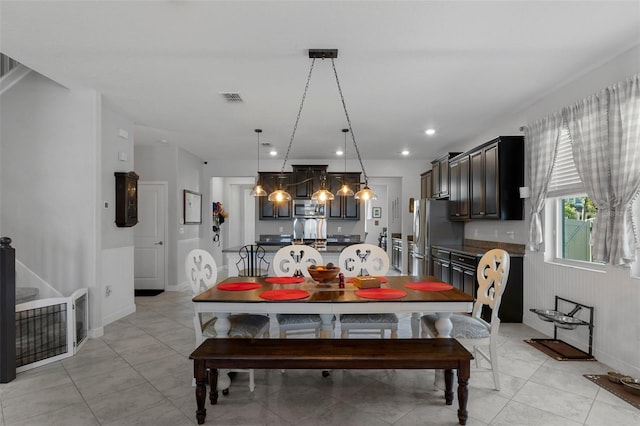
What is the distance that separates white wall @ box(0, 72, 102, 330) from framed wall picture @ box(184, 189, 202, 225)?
2.92m

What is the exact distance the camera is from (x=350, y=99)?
13.4 feet

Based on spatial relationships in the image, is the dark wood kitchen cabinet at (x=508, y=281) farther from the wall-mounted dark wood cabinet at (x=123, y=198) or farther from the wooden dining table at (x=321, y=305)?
the wall-mounted dark wood cabinet at (x=123, y=198)

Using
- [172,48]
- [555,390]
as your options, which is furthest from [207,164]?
[555,390]

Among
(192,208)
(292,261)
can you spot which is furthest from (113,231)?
(192,208)

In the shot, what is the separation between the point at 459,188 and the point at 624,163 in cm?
288

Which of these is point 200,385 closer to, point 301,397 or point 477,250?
point 301,397

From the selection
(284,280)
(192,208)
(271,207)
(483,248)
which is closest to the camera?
(284,280)

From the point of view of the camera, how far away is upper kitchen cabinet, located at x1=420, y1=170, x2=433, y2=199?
723cm

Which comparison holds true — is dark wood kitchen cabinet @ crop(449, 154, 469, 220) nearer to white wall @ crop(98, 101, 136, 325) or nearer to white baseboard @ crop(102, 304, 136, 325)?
white wall @ crop(98, 101, 136, 325)

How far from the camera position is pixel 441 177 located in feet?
21.5

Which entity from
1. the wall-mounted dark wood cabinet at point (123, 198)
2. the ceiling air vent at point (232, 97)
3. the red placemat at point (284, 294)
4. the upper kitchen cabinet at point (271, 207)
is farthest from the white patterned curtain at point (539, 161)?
the wall-mounted dark wood cabinet at point (123, 198)

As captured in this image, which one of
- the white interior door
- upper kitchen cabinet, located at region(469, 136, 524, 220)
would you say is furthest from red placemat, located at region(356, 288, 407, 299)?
the white interior door

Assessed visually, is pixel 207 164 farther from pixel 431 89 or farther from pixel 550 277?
pixel 550 277

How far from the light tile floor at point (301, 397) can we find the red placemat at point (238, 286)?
14.8 inches
